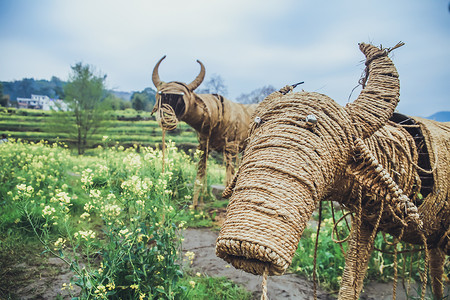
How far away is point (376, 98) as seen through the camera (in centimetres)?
170

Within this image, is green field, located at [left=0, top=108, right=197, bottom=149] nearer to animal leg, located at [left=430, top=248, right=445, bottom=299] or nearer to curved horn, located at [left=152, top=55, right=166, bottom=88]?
curved horn, located at [left=152, top=55, right=166, bottom=88]

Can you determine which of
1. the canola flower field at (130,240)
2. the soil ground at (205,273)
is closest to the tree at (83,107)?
the canola flower field at (130,240)

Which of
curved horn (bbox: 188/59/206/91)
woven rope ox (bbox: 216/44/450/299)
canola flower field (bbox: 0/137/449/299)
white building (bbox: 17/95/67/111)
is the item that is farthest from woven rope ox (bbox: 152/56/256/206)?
white building (bbox: 17/95/67/111)

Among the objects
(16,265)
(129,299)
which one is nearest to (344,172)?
(129,299)

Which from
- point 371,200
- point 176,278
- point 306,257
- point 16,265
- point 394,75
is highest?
point 394,75

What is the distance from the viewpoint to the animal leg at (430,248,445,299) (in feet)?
9.22

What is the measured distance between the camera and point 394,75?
1754 mm

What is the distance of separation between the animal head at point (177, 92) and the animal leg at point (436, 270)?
12.6 ft

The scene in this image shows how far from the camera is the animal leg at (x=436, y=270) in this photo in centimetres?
281

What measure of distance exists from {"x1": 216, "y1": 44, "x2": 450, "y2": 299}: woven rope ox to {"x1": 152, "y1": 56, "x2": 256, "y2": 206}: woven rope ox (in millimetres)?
2953

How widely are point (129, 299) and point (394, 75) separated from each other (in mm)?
2585

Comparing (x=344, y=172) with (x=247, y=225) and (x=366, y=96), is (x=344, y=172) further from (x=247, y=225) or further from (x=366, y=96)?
(x=247, y=225)

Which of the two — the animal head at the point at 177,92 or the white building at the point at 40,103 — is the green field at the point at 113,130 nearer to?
the white building at the point at 40,103

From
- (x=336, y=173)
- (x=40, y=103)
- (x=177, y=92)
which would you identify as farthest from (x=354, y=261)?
(x=40, y=103)
